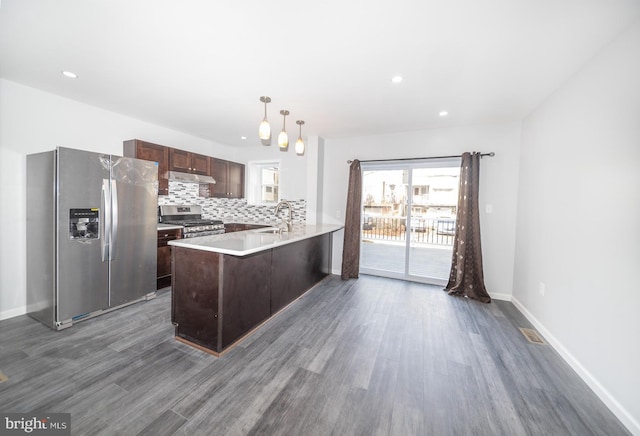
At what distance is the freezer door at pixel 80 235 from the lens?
2.39 m

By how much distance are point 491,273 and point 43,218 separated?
564 centimetres

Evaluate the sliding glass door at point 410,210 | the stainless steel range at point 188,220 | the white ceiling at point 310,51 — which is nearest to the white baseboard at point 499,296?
the sliding glass door at point 410,210

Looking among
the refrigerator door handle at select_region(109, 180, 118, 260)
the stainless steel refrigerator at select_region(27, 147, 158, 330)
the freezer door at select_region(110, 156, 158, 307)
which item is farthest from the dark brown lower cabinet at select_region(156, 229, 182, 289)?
the refrigerator door handle at select_region(109, 180, 118, 260)

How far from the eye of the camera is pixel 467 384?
1770mm

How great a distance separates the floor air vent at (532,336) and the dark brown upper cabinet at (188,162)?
17.1 ft

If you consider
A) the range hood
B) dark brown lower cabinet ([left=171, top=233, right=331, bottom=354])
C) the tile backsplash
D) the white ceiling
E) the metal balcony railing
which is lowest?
dark brown lower cabinet ([left=171, top=233, right=331, bottom=354])

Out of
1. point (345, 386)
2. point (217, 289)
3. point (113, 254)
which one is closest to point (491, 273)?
point (345, 386)

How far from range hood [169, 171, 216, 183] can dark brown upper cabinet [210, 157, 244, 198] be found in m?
0.26

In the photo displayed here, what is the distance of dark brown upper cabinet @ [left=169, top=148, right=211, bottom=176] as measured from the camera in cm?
395

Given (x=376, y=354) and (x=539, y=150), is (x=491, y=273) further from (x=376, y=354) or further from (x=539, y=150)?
(x=376, y=354)

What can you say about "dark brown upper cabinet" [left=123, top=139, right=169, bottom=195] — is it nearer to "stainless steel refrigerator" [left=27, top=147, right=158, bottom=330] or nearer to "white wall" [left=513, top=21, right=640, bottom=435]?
"stainless steel refrigerator" [left=27, top=147, right=158, bottom=330]

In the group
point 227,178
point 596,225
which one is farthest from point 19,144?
point 596,225

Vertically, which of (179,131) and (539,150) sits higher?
(179,131)

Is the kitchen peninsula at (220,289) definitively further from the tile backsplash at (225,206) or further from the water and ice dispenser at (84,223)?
the tile backsplash at (225,206)
